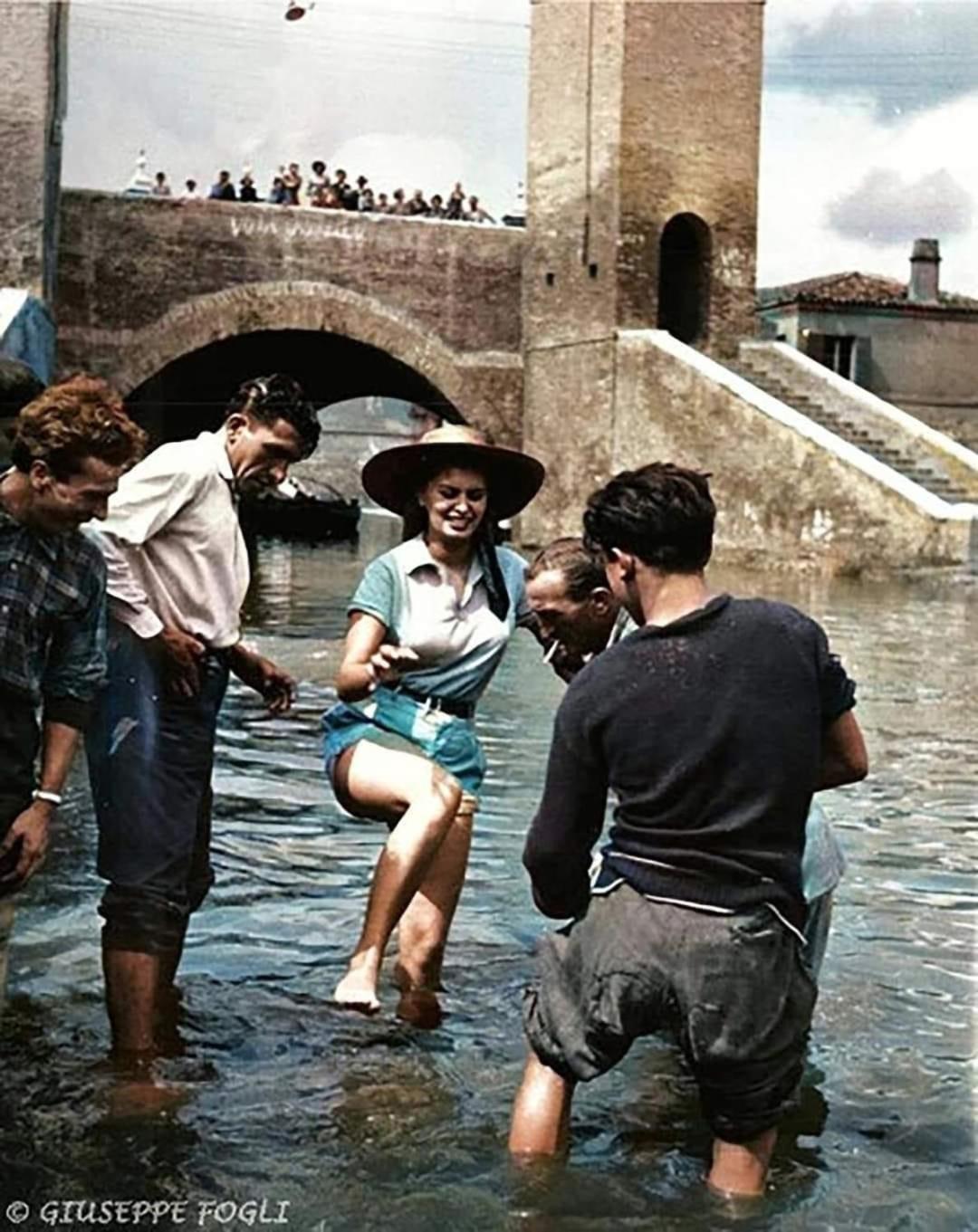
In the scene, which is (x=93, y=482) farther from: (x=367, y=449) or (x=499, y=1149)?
(x=367, y=449)

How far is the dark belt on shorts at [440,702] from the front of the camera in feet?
16.0

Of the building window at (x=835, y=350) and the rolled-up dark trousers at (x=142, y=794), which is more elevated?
the building window at (x=835, y=350)

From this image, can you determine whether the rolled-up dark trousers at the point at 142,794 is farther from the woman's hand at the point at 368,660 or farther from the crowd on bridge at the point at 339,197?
the crowd on bridge at the point at 339,197

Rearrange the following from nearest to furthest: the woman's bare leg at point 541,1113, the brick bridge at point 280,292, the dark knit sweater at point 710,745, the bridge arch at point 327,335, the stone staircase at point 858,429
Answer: the dark knit sweater at point 710,745 < the woman's bare leg at point 541,1113 < the stone staircase at point 858,429 < the brick bridge at point 280,292 < the bridge arch at point 327,335

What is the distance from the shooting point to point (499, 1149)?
3.79 metres

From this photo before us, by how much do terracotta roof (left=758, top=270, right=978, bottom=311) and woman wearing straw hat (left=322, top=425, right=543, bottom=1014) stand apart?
3288 centimetres

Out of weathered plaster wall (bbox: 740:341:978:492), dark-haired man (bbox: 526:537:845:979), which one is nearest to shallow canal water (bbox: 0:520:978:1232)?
dark-haired man (bbox: 526:537:845:979)

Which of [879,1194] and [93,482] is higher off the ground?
[93,482]

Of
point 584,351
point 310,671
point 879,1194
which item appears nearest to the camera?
point 879,1194

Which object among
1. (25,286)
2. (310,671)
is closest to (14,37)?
(25,286)

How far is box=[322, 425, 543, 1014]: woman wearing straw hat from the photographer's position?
4660mm

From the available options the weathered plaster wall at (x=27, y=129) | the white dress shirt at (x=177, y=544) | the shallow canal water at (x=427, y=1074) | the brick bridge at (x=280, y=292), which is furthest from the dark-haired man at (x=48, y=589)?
the brick bridge at (x=280, y=292)

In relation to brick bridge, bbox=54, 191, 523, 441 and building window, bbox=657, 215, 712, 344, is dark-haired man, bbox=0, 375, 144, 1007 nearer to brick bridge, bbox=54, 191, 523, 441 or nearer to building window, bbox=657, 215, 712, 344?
brick bridge, bbox=54, 191, 523, 441

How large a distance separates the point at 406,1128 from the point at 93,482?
1.47m
